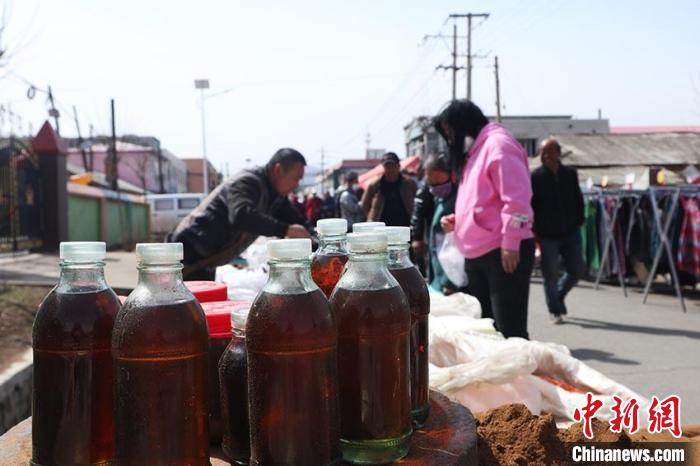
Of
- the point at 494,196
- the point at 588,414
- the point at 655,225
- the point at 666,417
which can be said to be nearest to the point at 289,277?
the point at 588,414

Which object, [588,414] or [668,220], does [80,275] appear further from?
[668,220]

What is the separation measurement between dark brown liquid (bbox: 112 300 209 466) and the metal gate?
14814mm

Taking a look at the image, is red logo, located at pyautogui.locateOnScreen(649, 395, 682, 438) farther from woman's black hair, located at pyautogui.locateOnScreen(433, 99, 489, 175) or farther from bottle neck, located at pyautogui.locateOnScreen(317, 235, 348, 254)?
woman's black hair, located at pyautogui.locateOnScreen(433, 99, 489, 175)

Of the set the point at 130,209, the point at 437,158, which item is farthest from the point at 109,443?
the point at 130,209

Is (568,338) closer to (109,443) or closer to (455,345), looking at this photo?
(455,345)

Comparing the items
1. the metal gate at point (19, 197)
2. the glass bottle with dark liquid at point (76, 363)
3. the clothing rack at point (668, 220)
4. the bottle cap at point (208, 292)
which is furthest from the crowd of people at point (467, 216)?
the metal gate at point (19, 197)

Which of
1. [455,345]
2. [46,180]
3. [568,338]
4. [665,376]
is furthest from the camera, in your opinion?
[46,180]

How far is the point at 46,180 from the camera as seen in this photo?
52.4 feet

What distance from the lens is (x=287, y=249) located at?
122 centimetres

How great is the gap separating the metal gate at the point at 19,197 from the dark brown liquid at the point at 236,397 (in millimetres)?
14713

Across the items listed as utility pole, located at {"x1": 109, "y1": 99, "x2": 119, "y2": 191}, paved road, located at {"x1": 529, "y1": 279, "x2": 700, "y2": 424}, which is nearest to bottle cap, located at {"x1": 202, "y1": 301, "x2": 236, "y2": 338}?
paved road, located at {"x1": 529, "y1": 279, "x2": 700, "y2": 424}

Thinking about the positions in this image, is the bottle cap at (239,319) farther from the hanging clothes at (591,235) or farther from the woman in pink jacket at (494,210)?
the hanging clothes at (591,235)

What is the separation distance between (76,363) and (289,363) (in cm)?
44

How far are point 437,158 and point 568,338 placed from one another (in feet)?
8.31
